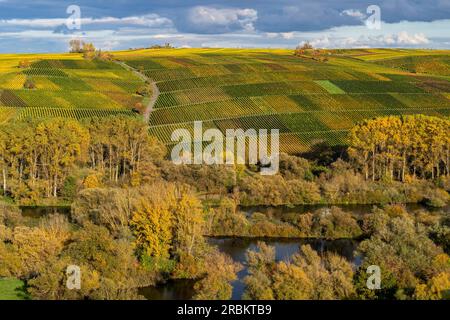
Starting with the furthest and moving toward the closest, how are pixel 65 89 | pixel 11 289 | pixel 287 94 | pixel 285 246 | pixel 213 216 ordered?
pixel 287 94
pixel 65 89
pixel 213 216
pixel 285 246
pixel 11 289

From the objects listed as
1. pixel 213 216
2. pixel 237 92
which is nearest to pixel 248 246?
pixel 213 216

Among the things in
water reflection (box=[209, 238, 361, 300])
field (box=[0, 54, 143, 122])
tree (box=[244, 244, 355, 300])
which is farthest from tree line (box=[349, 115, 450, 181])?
tree (box=[244, 244, 355, 300])

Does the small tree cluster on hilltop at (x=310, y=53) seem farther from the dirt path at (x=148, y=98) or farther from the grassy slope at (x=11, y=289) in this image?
the grassy slope at (x=11, y=289)

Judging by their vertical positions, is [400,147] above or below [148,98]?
below

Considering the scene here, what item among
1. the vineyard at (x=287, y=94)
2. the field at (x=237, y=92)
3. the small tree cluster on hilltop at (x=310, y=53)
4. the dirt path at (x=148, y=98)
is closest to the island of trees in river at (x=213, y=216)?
Answer: the vineyard at (x=287, y=94)

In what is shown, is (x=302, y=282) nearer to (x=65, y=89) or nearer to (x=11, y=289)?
(x=11, y=289)
